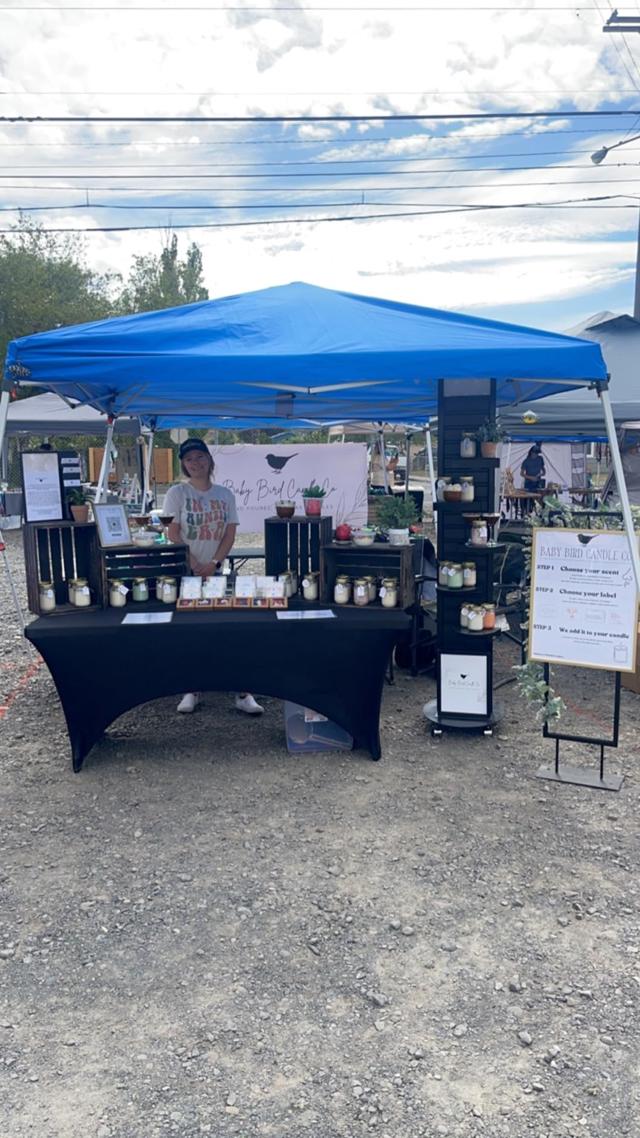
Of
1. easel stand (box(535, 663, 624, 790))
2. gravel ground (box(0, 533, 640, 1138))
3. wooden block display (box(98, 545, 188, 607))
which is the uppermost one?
wooden block display (box(98, 545, 188, 607))

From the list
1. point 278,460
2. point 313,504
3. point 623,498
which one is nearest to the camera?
point 623,498

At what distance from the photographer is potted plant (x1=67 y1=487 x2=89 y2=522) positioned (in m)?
4.00

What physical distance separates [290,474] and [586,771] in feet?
23.3

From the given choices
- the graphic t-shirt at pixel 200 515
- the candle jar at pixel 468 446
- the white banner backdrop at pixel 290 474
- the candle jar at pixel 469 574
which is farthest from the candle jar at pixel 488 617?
the white banner backdrop at pixel 290 474

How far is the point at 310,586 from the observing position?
407 centimetres

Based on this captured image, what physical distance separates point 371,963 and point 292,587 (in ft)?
7.05

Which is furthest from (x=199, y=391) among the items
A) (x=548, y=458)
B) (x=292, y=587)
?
(x=548, y=458)

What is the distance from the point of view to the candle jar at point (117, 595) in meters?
3.94

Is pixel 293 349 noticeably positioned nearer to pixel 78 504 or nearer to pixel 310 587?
pixel 310 587

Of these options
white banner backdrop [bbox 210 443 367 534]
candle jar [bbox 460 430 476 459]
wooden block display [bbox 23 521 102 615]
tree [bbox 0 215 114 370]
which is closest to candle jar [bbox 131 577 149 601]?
wooden block display [bbox 23 521 102 615]

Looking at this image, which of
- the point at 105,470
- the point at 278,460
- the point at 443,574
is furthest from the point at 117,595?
the point at 278,460

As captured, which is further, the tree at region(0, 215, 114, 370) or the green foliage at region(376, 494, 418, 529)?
the tree at region(0, 215, 114, 370)

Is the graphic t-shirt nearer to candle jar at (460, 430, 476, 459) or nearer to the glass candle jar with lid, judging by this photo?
the glass candle jar with lid

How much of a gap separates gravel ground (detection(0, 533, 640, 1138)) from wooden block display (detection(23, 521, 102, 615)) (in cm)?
85
